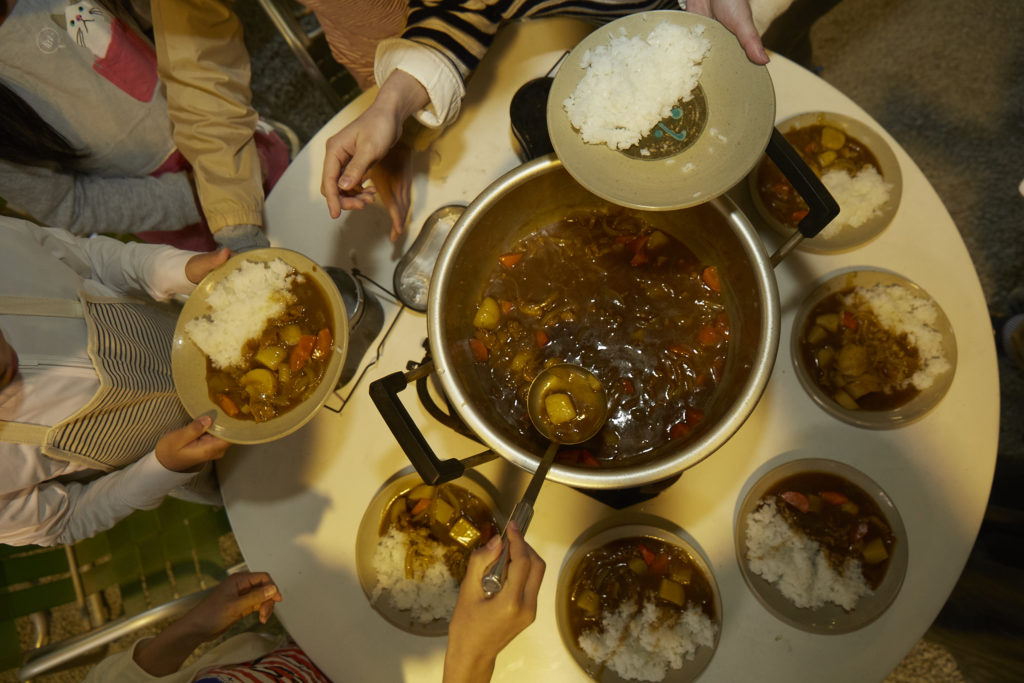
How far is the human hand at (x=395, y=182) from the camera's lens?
1.44 metres

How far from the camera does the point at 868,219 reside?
1394 mm

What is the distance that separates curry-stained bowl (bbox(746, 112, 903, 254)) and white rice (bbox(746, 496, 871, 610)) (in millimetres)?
631

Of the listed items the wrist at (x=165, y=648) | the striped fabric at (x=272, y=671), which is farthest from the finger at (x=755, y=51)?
the wrist at (x=165, y=648)

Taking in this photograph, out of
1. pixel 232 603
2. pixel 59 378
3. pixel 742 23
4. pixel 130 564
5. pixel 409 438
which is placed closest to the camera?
pixel 409 438

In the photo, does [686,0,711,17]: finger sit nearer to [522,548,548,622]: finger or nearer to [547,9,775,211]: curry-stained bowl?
[547,9,775,211]: curry-stained bowl

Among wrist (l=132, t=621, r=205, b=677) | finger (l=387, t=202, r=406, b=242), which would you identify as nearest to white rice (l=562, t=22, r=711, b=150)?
finger (l=387, t=202, r=406, b=242)

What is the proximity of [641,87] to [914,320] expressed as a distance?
2.88 ft

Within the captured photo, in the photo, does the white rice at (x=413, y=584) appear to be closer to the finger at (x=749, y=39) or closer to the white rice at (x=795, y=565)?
the white rice at (x=795, y=565)

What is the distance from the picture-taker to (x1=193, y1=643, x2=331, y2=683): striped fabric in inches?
57.2

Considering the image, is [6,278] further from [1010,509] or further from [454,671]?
[1010,509]

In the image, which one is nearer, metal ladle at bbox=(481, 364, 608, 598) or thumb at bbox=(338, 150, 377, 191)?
metal ladle at bbox=(481, 364, 608, 598)

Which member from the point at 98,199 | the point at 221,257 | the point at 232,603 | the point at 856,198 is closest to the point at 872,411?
the point at 856,198

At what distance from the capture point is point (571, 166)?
1020 millimetres

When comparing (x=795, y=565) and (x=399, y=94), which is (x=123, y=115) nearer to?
(x=399, y=94)
